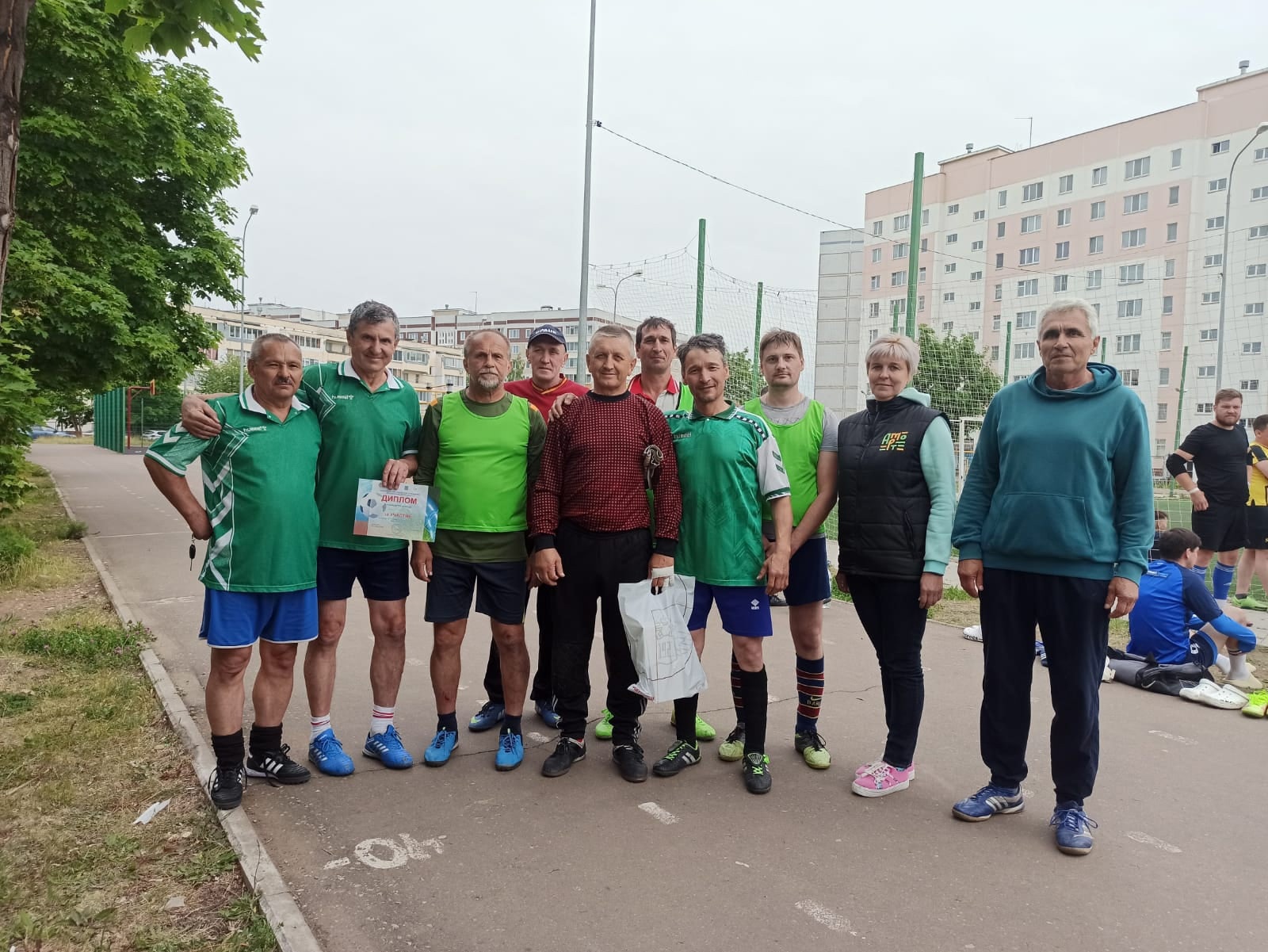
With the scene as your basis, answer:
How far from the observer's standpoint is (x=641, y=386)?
482cm

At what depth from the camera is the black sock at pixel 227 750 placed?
3.72 meters

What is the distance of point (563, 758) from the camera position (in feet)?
13.6

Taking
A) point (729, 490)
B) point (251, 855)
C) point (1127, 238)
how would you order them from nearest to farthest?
point (251, 855)
point (729, 490)
point (1127, 238)

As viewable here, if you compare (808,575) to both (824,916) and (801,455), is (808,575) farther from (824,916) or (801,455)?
(824,916)

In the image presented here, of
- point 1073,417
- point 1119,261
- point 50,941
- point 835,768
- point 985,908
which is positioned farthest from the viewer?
point 1119,261

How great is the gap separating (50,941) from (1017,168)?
61.3 metres

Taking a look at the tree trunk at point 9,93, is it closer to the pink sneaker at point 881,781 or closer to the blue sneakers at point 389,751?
the blue sneakers at point 389,751

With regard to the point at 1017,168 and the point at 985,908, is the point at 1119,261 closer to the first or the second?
the point at 1017,168

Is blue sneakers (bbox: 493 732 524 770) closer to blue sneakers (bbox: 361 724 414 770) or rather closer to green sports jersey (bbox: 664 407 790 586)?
blue sneakers (bbox: 361 724 414 770)

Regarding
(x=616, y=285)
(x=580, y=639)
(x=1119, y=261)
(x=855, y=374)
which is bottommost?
(x=580, y=639)

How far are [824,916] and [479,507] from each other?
2215 mm

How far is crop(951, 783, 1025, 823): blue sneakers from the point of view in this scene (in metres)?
3.71

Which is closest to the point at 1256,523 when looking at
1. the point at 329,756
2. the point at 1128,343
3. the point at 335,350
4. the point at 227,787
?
the point at 329,756

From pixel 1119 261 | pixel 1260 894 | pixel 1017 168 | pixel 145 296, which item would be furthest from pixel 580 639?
pixel 1017 168
